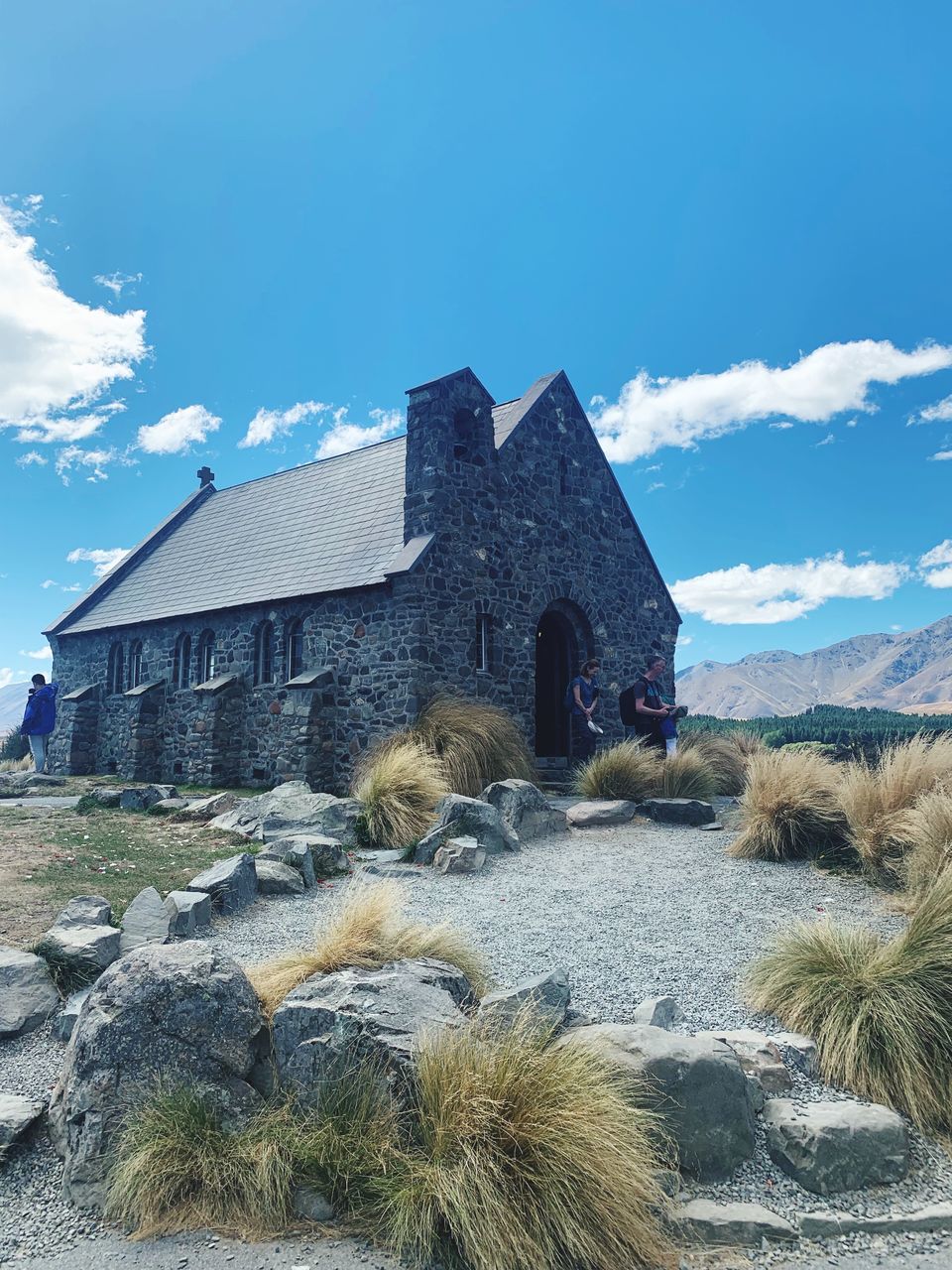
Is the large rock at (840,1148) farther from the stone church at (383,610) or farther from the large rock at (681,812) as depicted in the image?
the stone church at (383,610)

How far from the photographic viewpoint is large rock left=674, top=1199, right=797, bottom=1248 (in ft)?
11.9

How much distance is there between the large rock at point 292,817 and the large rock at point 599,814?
300cm

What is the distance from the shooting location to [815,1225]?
12.3ft

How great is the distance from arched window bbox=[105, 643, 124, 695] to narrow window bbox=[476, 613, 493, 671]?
11555 mm

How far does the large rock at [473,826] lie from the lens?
1008cm

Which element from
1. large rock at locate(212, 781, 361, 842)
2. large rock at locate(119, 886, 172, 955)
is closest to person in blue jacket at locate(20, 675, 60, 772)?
large rock at locate(212, 781, 361, 842)

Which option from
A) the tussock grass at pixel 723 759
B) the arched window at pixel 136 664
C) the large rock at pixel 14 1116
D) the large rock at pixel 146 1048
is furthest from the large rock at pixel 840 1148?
the arched window at pixel 136 664

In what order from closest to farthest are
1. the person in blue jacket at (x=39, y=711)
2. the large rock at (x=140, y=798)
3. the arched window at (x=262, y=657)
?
1. the large rock at (x=140, y=798)
2. the arched window at (x=262, y=657)
3. the person in blue jacket at (x=39, y=711)

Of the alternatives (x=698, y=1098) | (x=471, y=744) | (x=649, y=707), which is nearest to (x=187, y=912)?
(x=698, y=1098)

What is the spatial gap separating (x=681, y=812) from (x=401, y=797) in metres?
3.93

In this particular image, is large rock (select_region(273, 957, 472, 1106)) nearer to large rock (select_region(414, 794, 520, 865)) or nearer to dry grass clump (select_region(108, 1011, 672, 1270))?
dry grass clump (select_region(108, 1011, 672, 1270))

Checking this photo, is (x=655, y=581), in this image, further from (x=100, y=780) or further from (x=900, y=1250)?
(x=900, y=1250)

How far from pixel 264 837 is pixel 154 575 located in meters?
15.2

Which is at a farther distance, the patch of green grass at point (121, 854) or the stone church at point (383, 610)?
the stone church at point (383, 610)
